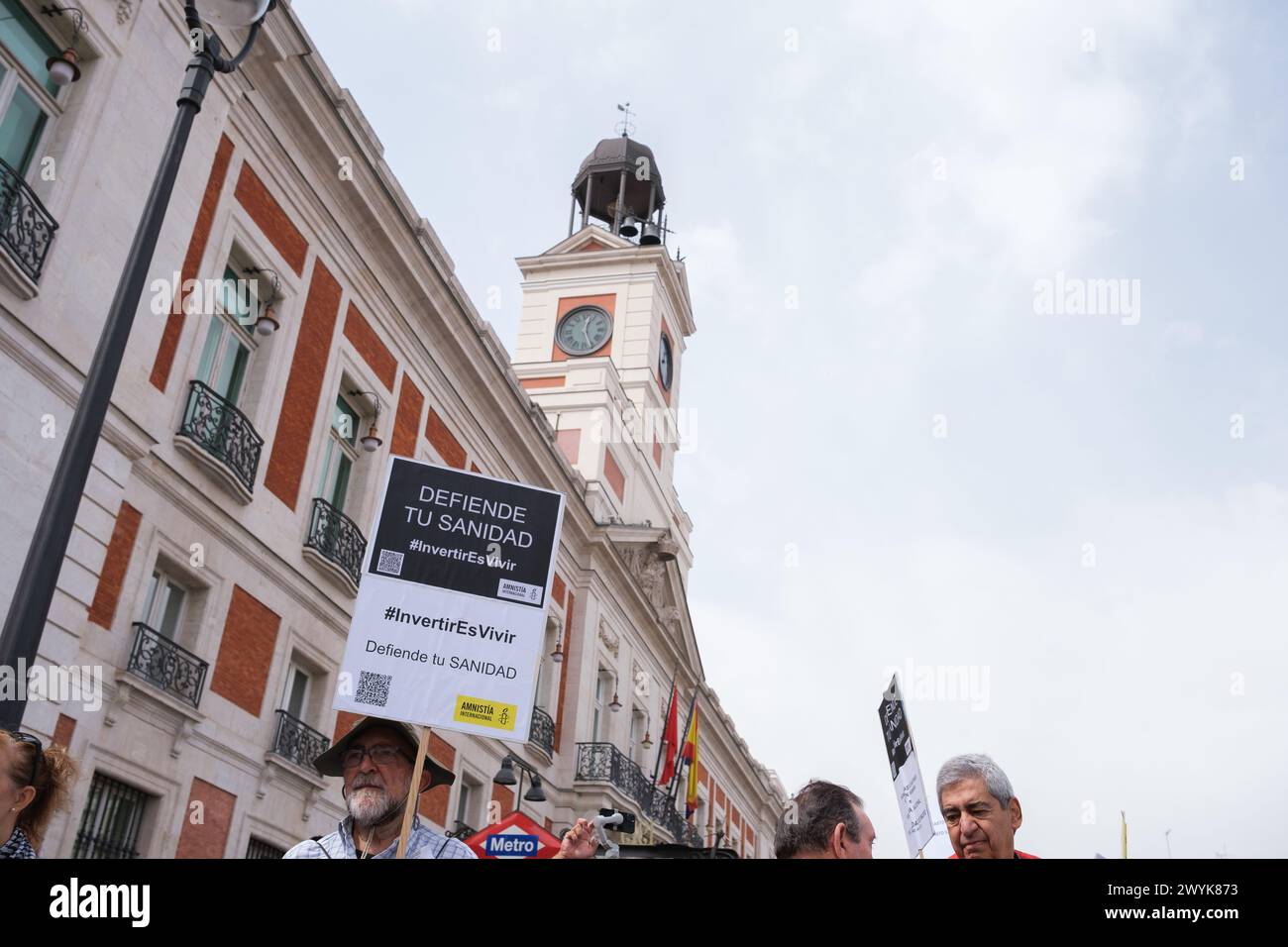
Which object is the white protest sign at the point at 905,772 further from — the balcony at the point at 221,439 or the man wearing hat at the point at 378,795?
the balcony at the point at 221,439

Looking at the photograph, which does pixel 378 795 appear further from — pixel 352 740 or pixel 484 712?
pixel 484 712

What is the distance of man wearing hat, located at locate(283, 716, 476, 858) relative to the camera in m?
4.34

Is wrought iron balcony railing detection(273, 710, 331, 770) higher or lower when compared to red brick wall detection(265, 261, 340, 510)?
lower

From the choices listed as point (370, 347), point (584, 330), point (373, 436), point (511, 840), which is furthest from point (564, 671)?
point (584, 330)

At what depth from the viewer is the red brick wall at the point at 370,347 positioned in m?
17.3

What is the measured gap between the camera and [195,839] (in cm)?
Answer: 1256

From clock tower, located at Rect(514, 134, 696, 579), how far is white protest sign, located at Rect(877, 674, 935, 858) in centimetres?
1784

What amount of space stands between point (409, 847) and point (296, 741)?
11316 mm

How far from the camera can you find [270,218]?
15.1 meters

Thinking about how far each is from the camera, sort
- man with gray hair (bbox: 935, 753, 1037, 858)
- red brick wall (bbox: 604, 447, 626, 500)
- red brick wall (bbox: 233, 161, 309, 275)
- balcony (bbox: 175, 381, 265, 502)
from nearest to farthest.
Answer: man with gray hair (bbox: 935, 753, 1037, 858) → balcony (bbox: 175, 381, 265, 502) → red brick wall (bbox: 233, 161, 309, 275) → red brick wall (bbox: 604, 447, 626, 500)

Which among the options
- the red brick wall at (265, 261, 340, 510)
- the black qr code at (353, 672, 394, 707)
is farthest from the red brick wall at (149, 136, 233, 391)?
the black qr code at (353, 672, 394, 707)

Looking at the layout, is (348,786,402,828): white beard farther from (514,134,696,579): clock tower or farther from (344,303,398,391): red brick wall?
(514,134,696,579): clock tower

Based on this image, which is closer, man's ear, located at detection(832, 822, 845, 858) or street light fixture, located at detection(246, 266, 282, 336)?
man's ear, located at detection(832, 822, 845, 858)
